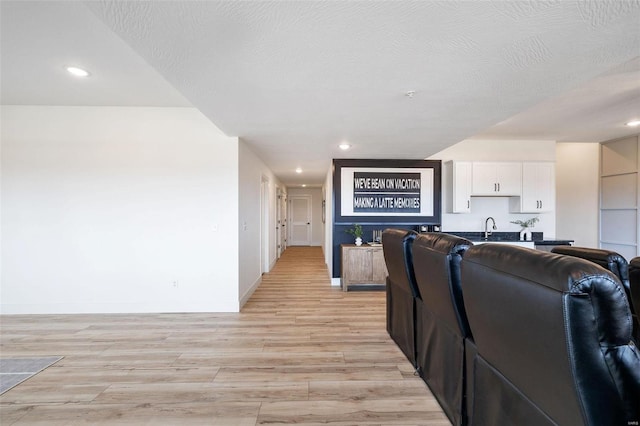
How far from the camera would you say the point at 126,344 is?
2791 millimetres

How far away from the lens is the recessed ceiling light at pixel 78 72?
8.50 feet

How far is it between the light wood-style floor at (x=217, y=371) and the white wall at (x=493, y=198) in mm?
2677

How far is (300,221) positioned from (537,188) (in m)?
8.12

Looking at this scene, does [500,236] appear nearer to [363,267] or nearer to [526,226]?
[526,226]

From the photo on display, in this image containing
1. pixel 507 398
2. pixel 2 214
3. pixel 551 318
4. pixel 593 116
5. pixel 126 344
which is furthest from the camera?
pixel 593 116

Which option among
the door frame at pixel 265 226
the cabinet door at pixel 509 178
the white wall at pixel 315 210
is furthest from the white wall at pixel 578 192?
the white wall at pixel 315 210

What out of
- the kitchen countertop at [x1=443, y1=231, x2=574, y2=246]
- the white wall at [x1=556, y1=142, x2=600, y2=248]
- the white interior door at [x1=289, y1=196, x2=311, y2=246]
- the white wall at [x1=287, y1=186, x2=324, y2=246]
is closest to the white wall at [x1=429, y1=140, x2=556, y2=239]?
the kitchen countertop at [x1=443, y1=231, x2=574, y2=246]

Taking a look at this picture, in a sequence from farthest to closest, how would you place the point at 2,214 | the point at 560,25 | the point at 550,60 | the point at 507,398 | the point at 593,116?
the point at 593,116
the point at 2,214
the point at 550,60
the point at 560,25
the point at 507,398

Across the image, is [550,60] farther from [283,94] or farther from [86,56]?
[86,56]

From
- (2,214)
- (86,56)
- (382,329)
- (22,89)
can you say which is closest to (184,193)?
(86,56)

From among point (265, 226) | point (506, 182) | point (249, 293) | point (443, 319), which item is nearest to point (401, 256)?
point (443, 319)

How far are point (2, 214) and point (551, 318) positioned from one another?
5466 mm

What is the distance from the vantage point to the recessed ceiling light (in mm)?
2591

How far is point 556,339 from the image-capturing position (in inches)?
35.1
